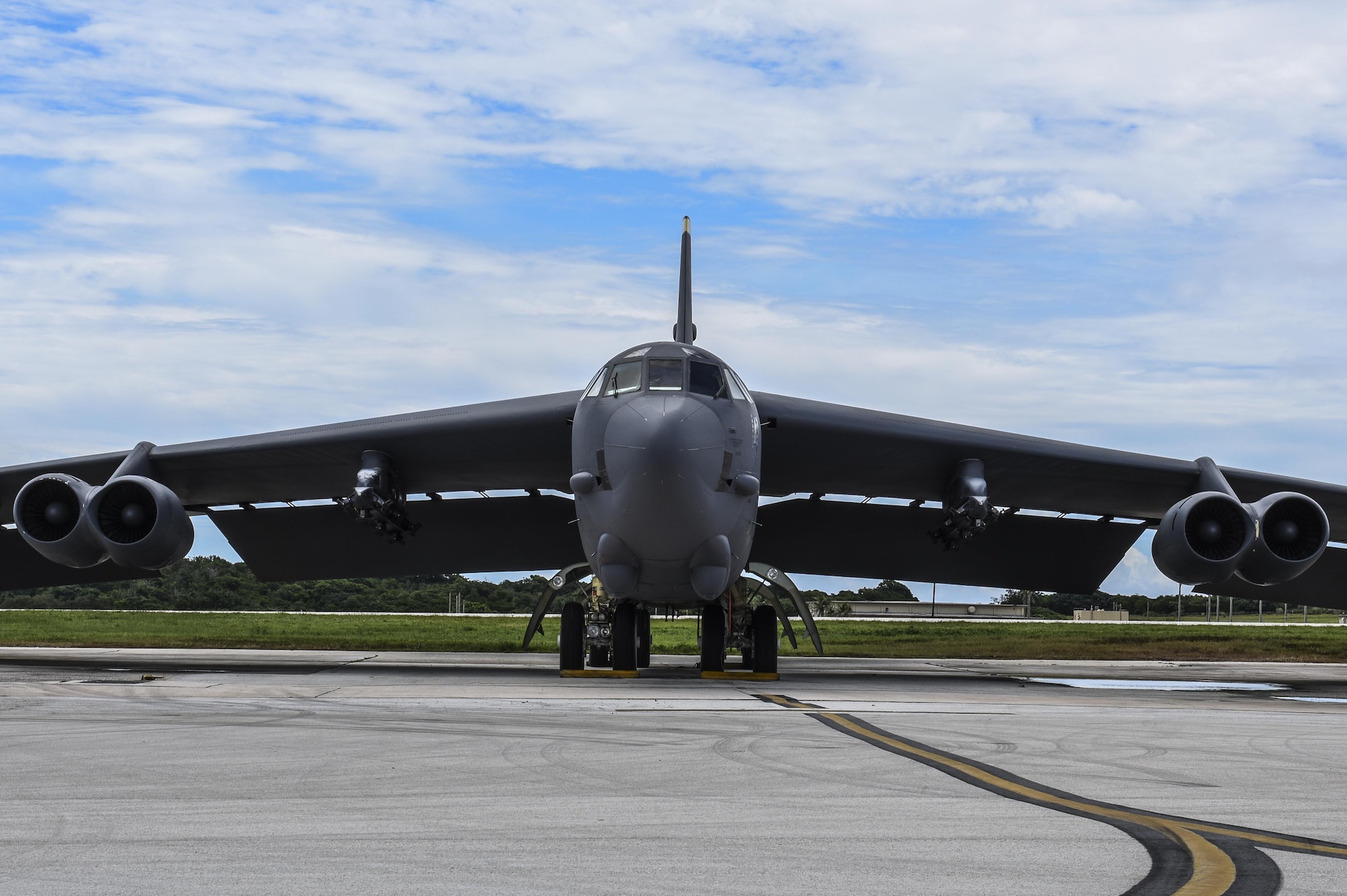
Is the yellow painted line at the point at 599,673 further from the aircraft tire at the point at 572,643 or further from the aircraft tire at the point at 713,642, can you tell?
the aircraft tire at the point at 713,642

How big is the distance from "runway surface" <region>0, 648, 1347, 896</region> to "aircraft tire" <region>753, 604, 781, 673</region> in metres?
4.58

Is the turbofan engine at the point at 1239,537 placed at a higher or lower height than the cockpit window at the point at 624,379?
lower

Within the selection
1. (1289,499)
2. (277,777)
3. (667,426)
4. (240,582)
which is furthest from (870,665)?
(240,582)

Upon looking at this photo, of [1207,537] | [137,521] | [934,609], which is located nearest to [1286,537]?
[1207,537]

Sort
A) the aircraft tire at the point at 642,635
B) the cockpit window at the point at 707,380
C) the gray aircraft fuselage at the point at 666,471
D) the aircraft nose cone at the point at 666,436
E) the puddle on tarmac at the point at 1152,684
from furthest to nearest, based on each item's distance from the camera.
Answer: the aircraft tire at the point at 642,635 < the puddle on tarmac at the point at 1152,684 < the cockpit window at the point at 707,380 < the gray aircraft fuselage at the point at 666,471 < the aircraft nose cone at the point at 666,436

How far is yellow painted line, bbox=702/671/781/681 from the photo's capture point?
15336 millimetres

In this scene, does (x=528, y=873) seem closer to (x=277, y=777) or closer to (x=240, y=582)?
(x=277, y=777)

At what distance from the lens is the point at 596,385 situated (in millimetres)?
14844

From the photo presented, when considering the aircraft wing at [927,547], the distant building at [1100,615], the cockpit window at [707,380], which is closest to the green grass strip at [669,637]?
the aircraft wing at [927,547]

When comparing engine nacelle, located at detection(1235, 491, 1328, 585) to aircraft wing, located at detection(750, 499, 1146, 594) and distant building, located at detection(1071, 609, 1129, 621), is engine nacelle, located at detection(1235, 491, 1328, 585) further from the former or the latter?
distant building, located at detection(1071, 609, 1129, 621)

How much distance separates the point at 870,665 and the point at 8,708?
14.9m

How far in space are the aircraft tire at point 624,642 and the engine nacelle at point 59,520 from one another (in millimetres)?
6565

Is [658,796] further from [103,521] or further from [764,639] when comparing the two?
[103,521]

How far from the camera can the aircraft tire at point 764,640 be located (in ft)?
52.4
